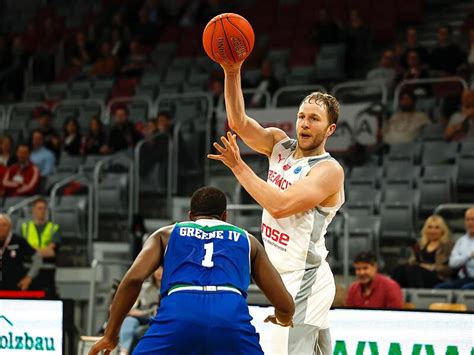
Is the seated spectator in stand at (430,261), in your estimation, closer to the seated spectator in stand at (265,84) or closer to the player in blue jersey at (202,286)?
the seated spectator in stand at (265,84)

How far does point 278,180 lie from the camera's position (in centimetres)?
571

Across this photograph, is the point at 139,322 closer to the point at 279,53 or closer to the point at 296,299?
the point at 296,299

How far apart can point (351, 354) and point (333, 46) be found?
29.6ft

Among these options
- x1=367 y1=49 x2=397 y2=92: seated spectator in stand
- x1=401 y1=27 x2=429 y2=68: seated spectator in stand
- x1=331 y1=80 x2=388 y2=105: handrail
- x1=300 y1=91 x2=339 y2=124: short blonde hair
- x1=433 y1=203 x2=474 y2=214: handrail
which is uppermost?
x1=401 y1=27 x2=429 y2=68: seated spectator in stand

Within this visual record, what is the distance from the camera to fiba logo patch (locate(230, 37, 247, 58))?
5789mm

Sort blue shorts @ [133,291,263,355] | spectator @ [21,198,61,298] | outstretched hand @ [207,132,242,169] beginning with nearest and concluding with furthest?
1. blue shorts @ [133,291,263,355]
2. outstretched hand @ [207,132,242,169]
3. spectator @ [21,198,61,298]

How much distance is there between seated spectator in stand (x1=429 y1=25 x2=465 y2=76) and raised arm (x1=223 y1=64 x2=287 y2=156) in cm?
867

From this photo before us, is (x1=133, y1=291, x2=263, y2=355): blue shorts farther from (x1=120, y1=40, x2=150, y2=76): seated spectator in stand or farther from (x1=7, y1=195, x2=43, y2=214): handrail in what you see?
(x1=120, y1=40, x2=150, y2=76): seated spectator in stand

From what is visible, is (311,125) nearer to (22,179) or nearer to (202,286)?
(202,286)

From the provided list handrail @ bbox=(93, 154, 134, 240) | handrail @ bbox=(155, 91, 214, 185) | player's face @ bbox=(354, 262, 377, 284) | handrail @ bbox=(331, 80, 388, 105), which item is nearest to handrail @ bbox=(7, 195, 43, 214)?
handrail @ bbox=(93, 154, 134, 240)

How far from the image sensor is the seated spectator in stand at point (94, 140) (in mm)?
15250

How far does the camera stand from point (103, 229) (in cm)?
1427

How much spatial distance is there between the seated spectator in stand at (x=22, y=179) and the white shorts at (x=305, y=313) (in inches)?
375

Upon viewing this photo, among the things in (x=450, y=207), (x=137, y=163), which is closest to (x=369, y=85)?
(x=137, y=163)
